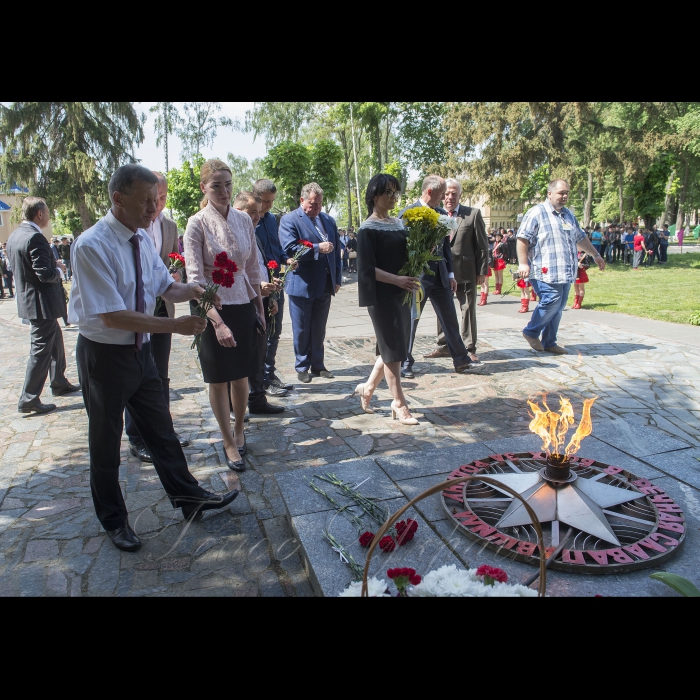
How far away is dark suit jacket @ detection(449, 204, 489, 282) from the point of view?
708 centimetres

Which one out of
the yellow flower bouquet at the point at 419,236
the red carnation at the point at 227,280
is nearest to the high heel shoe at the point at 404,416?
the yellow flower bouquet at the point at 419,236

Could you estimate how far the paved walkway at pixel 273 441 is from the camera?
2.97 m

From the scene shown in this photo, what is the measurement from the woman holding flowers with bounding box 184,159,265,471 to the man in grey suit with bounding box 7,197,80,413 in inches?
103

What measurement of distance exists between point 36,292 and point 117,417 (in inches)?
140

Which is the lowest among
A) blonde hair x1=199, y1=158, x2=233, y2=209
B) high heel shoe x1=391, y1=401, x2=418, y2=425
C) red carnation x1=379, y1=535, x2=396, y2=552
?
high heel shoe x1=391, y1=401, x2=418, y2=425

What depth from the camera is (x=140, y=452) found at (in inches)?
174

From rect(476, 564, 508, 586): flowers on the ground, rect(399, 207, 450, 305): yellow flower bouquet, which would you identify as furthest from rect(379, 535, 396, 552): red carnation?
rect(399, 207, 450, 305): yellow flower bouquet

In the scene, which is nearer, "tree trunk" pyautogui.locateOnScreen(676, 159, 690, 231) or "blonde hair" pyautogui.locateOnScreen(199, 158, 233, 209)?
"blonde hair" pyautogui.locateOnScreen(199, 158, 233, 209)

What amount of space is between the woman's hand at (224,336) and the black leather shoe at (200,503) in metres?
0.97

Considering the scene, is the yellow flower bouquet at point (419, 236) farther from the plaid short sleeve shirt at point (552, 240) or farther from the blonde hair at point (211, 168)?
the plaid short sleeve shirt at point (552, 240)

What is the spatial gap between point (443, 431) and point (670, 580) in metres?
2.65

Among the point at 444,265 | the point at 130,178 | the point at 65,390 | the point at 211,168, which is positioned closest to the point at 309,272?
the point at 444,265

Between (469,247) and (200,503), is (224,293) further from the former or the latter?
(469,247)

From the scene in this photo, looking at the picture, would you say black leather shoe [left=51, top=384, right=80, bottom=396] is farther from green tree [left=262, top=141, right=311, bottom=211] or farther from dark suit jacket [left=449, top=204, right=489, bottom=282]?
green tree [left=262, top=141, right=311, bottom=211]
